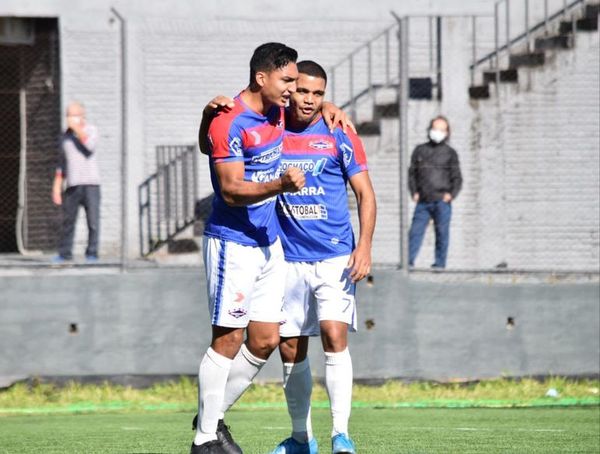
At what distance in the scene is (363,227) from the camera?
893 cm

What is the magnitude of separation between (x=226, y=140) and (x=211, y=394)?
1458 mm

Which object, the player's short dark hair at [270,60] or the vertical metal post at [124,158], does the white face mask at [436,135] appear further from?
the player's short dark hair at [270,60]

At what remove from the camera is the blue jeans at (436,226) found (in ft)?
45.4

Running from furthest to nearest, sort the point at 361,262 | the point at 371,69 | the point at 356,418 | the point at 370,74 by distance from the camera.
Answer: the point at 371,69 < the point at 370,74 < the point at 356,418 < the point at 361,262

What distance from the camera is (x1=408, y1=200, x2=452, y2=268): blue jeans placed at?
13828 mm

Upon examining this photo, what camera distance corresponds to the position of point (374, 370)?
1375cm

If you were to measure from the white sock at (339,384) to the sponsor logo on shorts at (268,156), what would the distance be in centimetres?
133

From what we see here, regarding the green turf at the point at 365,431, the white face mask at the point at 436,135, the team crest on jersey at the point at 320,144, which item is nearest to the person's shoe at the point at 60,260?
the green turf at the point at 365,431

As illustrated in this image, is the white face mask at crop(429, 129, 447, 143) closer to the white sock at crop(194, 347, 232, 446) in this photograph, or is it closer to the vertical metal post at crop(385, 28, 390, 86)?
the vertical metal post at crop(385, 28, 390, 86)

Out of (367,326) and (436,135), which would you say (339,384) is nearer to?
Result: (367,326)

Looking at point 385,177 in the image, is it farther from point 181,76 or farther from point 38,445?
point 38,445

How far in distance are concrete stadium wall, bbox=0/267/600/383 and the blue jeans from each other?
22cm

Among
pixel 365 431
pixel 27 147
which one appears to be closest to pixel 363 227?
pixel 365 431

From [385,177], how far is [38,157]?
3.35m
